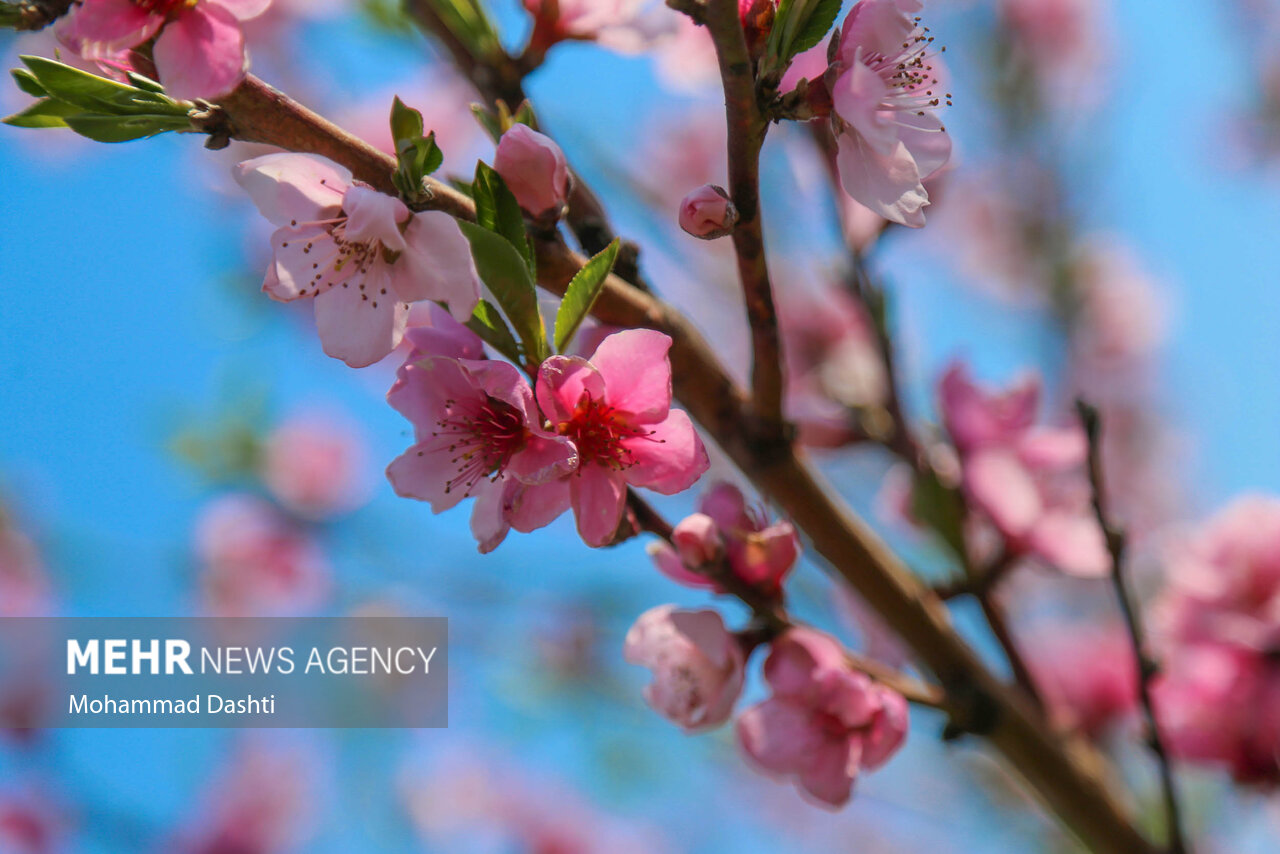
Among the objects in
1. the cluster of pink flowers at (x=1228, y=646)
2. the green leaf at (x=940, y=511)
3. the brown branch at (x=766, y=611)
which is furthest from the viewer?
the cluster of pink flowers at (x=1228, y=646)

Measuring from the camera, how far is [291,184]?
709 mm

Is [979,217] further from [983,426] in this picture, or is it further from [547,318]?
[547,318]

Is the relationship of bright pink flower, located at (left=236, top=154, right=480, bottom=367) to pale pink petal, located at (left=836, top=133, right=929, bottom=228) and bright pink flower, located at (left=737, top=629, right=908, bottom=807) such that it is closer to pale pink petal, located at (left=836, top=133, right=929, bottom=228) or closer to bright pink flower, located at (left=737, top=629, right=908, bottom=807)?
pale pink petal, located at (left=836, top=133, right=929, bottom=228)

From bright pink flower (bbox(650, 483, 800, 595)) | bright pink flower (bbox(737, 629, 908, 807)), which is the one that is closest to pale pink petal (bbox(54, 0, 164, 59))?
bright pink flower (bbox(650, 483, 800, 595))

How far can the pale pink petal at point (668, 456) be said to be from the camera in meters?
0.73

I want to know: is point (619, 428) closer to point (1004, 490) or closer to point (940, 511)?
point (940, 511)

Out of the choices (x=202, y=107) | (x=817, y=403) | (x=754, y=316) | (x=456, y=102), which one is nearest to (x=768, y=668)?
(x=754, y=316)

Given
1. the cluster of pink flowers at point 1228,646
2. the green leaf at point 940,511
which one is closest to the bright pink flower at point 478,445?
the green leaf at point 940,511

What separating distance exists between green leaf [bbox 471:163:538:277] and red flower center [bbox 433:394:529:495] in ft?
0.41

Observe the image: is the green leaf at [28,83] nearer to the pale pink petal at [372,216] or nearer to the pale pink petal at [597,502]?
the pale pink petal at [372,216]

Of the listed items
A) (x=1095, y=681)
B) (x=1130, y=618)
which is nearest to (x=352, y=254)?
(x=1130, y=618)

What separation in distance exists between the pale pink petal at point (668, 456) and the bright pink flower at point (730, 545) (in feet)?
0.35

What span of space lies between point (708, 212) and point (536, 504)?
269 millimetres

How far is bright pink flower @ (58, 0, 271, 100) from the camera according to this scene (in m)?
0.68
